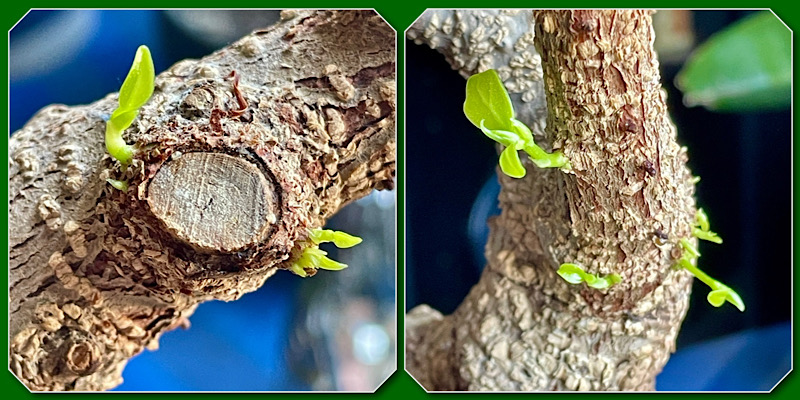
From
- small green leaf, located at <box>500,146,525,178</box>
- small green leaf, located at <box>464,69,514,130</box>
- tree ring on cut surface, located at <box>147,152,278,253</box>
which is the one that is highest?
tree ring on cut surface, located at <box>147,152,278,253</box>

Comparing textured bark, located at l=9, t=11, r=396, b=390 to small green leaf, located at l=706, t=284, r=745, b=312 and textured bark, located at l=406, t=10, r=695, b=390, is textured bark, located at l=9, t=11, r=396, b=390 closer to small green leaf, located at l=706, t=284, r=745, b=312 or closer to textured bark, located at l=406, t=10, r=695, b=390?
textured bark, located at l=406, t=10, r=695, b=390

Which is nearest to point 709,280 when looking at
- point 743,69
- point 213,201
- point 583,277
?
point 583,277

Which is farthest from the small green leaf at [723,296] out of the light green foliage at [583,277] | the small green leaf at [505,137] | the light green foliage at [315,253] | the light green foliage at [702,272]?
the light green foliage at [315,253]

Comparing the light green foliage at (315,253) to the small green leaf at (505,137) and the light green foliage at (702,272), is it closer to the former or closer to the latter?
the small green leaf at (505,137)

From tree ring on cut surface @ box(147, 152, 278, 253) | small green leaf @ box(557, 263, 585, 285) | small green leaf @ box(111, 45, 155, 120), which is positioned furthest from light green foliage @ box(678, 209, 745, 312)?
small green leaf @ box(111, 45, 155, 120)

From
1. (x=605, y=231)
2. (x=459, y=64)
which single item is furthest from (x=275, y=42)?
(x=605, y=231)

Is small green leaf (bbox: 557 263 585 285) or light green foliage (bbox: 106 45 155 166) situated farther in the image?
small green leaf (bbox: 557 263 585 285)

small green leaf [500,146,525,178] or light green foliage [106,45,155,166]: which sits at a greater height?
light green foliage [106,45,155,166]
